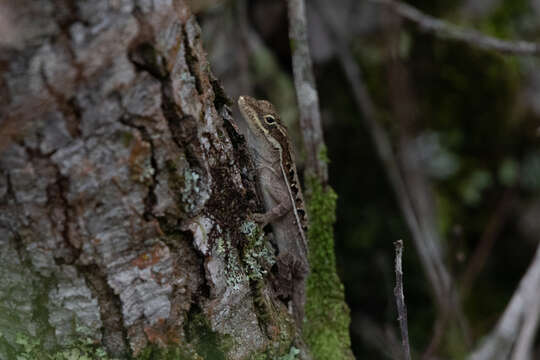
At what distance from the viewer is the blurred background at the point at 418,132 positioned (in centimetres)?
484

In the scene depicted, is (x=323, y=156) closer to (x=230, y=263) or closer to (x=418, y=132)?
(x=230, y=263)

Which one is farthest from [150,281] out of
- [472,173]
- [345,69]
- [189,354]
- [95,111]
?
[472,173]

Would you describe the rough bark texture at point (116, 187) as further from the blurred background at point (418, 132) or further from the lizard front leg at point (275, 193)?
the blurred background at point (418, 132)

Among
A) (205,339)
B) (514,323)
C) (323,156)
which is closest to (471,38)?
(323,156)

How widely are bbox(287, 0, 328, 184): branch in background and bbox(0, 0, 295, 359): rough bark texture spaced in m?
0.86

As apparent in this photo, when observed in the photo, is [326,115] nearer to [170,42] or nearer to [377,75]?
[377,75]

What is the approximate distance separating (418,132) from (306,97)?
275 centimetres

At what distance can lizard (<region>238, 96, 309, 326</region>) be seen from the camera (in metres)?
3.06

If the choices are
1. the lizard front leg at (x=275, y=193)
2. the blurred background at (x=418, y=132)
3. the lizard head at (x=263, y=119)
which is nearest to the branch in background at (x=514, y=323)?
the lizard front leg at (x=275, y=193)

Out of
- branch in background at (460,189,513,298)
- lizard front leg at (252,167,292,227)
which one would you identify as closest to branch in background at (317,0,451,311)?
branch in background at (460,189,513,298)

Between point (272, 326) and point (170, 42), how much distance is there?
1.20m

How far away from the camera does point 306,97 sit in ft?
8.89

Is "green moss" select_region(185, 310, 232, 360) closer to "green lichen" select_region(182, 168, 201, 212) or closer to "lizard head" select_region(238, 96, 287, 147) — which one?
"green lichen" select_region(182, 168, 201, 212)

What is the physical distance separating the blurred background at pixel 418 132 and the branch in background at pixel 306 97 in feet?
6.59
